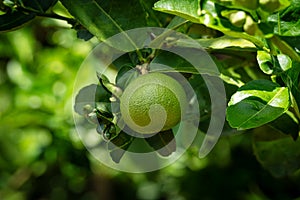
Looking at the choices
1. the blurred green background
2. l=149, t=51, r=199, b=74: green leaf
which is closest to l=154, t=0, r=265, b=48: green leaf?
l=149, t=51, r=199, b=74: green leaf

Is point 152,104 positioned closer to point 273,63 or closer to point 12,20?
point 273,63

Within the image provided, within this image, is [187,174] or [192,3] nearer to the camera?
[192,3]

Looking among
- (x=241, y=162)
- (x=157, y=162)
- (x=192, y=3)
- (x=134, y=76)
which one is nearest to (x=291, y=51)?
(x=192, y=3)

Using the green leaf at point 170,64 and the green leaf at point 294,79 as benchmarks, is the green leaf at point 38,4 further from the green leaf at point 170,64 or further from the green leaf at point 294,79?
the green leaf at point 294,79

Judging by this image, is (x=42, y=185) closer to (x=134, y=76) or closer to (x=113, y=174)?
(x=113, y=174)

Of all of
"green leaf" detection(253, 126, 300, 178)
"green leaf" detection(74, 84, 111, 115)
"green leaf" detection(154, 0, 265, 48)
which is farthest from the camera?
"green leaf" detection(253, 126, 300, 178)

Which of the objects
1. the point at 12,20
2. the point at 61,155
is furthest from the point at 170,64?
the point at 61,155

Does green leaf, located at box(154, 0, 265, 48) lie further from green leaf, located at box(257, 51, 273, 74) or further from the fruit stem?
the fruit stem
